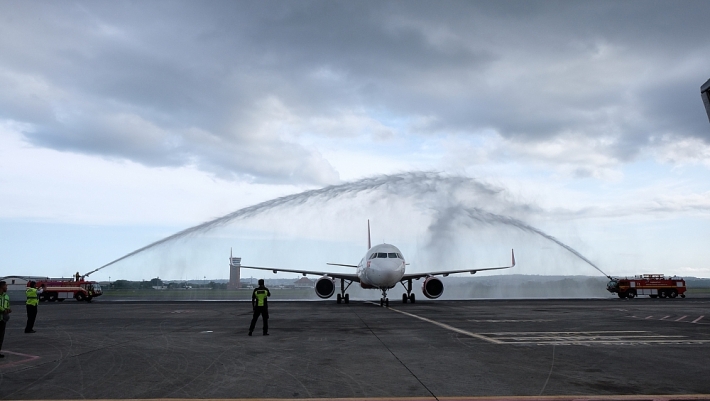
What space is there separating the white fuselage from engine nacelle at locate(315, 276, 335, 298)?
173 inches

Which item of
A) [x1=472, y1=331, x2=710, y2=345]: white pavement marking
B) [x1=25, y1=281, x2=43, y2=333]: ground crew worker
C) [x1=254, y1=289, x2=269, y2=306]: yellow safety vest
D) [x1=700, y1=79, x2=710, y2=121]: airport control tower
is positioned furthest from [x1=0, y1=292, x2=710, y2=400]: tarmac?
[x1=700, y1=79, x2=710, y2=121]: airport control tower

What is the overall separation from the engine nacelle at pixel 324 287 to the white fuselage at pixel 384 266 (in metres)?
4.41

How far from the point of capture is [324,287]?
4034 centimetres

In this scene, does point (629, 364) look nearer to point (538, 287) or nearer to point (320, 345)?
point (320, 345)

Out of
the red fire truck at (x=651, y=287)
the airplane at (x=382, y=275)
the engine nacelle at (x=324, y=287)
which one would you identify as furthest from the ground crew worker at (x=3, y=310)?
the red fire truck at (x=651, y=287)


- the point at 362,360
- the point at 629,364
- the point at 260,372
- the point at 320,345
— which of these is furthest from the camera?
the point at 320,345

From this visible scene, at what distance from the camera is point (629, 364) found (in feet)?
33.0

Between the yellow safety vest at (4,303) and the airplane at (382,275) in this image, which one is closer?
the yellow safety vest at (4,303)

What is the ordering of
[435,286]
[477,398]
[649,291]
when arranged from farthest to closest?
[649,291], [435,286], [477,398]

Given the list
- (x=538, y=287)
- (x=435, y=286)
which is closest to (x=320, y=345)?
(x=435, y=286)

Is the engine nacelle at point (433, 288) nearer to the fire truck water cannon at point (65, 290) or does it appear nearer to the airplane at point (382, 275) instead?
the airplane at point (382, 275)

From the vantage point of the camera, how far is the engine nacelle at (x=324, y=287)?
40.2 metres

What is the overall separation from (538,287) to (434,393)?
98261 millimetres

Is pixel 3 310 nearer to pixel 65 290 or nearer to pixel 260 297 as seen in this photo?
pixel 260 297
